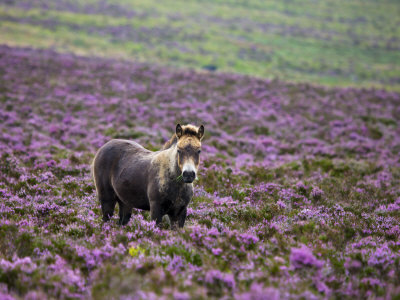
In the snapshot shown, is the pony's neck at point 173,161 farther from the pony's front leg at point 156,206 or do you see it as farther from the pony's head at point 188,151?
the pony's front leg at point 156,206

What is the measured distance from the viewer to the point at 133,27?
63906mm

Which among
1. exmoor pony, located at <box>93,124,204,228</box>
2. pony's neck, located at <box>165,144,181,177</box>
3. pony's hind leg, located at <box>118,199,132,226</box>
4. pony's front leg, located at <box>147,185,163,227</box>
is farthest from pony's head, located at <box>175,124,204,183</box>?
pony's hind leg, located at <box>118,199,132,226</box>

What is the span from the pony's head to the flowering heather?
123 centimetres

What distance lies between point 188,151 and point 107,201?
2.58 meters

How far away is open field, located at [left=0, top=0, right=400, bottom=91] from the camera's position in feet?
160

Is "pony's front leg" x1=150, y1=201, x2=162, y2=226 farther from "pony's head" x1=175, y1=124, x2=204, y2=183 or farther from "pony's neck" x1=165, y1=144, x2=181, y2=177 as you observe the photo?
"pony's head" x1=175, y1=124, x2=204, y2=183

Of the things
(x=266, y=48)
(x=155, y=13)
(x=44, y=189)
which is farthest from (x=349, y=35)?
(x=44, y=189)

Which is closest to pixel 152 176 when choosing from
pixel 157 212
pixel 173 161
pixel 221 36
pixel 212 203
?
pixel 173 161

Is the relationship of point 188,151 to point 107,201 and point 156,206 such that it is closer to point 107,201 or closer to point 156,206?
point 156,206

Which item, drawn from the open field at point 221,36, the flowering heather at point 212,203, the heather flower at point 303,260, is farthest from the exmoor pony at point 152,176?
the open field at point 221,36

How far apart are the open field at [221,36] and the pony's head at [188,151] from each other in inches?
1612

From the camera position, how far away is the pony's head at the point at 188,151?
5.33 metres

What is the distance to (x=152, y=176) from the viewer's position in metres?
6.27

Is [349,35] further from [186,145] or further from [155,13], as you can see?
[186,145]
